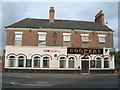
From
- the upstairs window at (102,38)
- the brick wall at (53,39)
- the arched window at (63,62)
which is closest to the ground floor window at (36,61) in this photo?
the brick wall at (53,39)

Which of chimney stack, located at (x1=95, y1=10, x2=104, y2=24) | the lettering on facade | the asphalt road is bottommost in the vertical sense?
the asphalt road

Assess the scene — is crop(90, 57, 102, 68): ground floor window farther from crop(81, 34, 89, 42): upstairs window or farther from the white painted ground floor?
crop(81, 34, 89, 42): upstairs window

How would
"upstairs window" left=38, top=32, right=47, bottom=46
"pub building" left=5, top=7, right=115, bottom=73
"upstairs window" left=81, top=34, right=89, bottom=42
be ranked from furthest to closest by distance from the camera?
"upstairs window" left=81, top=34, right=89, bottom=42
"upstairs window" left=38, top=32, right=47, bottom=46
"pub building" left=5, top=7, right=115, bottom=73

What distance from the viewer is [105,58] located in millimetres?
26375

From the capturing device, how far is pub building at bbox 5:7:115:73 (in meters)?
24.6

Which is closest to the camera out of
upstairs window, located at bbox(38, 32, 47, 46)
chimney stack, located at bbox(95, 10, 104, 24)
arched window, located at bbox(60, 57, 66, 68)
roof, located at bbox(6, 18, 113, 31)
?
upstairs window, located at bbox(38, 32, 47, 46)

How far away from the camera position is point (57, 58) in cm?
2508

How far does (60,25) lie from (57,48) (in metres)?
3.93

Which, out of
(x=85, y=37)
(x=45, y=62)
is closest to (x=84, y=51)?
(x=85, y=37)

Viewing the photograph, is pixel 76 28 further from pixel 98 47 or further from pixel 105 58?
pixel 105 58

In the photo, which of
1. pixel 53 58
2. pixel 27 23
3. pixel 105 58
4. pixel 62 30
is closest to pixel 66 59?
pixel 53 58

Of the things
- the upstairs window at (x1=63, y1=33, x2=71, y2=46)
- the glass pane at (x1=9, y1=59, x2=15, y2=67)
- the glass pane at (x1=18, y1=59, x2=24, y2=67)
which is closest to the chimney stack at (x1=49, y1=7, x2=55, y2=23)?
the upstairs window at (x1=63, y1=33, x2=71, y2=46)

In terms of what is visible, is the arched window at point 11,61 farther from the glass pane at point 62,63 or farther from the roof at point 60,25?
the glass pane at point 62,63

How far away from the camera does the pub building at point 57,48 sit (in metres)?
24.6
